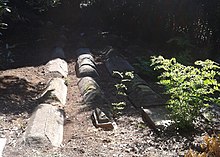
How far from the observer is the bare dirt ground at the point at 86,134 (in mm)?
3582

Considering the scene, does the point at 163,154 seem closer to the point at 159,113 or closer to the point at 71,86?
the point at 159,113

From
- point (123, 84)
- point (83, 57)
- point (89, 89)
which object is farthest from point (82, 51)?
point (89, 89)

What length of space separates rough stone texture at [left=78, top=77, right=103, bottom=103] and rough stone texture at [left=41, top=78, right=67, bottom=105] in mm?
282

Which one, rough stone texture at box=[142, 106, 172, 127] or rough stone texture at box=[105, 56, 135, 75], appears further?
rough stone texture at box=[105, 56, 135, 75]

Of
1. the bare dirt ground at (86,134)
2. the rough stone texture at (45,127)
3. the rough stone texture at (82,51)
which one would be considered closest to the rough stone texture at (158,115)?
the bare dirt ground at (86,134)

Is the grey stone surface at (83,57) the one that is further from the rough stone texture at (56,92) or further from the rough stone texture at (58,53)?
the rough stone texture at (56,92)

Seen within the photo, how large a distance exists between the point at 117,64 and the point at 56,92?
6.74ft

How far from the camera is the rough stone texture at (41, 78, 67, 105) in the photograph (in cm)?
510

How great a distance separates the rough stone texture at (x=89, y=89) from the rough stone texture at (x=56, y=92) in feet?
0.93

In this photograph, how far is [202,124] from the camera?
4.19 meters

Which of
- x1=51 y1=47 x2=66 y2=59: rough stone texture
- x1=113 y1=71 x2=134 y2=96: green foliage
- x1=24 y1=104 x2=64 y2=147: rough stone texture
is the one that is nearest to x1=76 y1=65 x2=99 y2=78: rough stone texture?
x1=113 y1=71 x2=134 y2=96: green foliage

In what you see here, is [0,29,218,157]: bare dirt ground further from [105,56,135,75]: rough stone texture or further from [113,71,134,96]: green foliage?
A: [105,56,135,75]: rough stone texture

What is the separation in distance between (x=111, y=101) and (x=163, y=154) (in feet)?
5.84

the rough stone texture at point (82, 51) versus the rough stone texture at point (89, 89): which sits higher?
the rough stone texture at point (82, 51)
